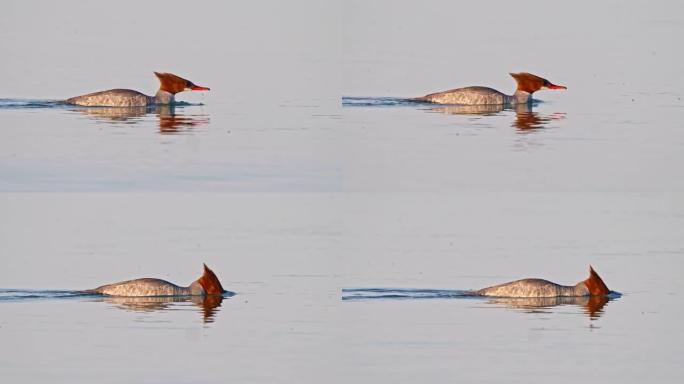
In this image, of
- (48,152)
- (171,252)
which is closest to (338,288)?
(171,252)

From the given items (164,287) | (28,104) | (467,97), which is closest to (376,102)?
(467,97)

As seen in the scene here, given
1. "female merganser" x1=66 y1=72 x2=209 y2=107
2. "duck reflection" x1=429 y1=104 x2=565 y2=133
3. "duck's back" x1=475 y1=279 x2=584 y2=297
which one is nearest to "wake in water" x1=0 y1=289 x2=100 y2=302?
"duck's back" x1=475 y1=279 x2=584 y2=297

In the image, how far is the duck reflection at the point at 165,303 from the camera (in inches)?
709

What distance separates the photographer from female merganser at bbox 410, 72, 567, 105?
923 inches

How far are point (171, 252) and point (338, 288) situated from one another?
2.64 meters

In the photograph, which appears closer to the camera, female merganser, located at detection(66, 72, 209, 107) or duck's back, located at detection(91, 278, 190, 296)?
duck's back, located at detection(91, 278, 190, 296)

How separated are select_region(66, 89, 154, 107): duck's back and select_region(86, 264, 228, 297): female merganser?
4.84 m

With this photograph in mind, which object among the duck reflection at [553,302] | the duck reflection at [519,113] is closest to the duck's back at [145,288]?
the duck reflection at [553,302]

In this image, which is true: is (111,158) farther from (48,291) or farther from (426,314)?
(426,314)

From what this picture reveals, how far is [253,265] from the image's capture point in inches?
761

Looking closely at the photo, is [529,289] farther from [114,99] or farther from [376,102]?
[114,99]

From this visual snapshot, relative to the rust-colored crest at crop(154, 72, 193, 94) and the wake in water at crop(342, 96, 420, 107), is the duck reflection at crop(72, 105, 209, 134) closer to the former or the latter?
the rust-colored crest at crop(154, 72, 193, 94)

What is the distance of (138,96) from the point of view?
23.9 m

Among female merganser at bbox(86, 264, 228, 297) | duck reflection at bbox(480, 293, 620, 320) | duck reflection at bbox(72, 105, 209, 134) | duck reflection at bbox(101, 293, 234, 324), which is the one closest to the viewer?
duck reflection at bbox(101, 293, 234, 324)
